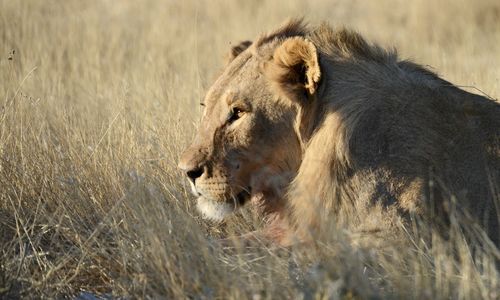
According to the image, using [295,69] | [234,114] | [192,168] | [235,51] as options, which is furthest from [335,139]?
[235,51]

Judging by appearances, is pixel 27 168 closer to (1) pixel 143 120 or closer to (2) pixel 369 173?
(1) pixel 143 120

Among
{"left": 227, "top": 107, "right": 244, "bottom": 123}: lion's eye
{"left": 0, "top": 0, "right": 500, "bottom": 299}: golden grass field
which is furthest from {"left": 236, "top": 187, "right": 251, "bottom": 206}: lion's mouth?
{"left": 227, "top": 107, "right": 244, "bottom": 123}: lion's eye

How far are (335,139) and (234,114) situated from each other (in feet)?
1.93

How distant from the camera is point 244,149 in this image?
191 inches

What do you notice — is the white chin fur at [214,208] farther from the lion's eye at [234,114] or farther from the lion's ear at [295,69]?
the lion's ear at [295,69]

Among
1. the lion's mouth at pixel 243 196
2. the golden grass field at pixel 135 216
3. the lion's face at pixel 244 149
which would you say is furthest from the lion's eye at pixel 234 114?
the golden grass field at pixel 135 216

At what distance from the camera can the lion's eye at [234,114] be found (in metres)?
4.91

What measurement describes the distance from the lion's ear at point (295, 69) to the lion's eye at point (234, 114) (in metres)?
0.26

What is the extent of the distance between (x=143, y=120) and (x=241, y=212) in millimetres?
2033

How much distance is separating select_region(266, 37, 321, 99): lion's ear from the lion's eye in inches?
10.2

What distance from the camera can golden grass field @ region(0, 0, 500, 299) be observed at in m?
3.99

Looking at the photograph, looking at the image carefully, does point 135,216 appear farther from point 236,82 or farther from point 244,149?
point 236,82

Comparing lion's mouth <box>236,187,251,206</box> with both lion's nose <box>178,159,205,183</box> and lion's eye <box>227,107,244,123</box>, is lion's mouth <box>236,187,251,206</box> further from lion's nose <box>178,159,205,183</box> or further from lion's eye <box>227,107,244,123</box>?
lion's eye <box>227,107,244,123</box>

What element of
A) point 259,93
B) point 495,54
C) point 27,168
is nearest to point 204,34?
point 495,54
